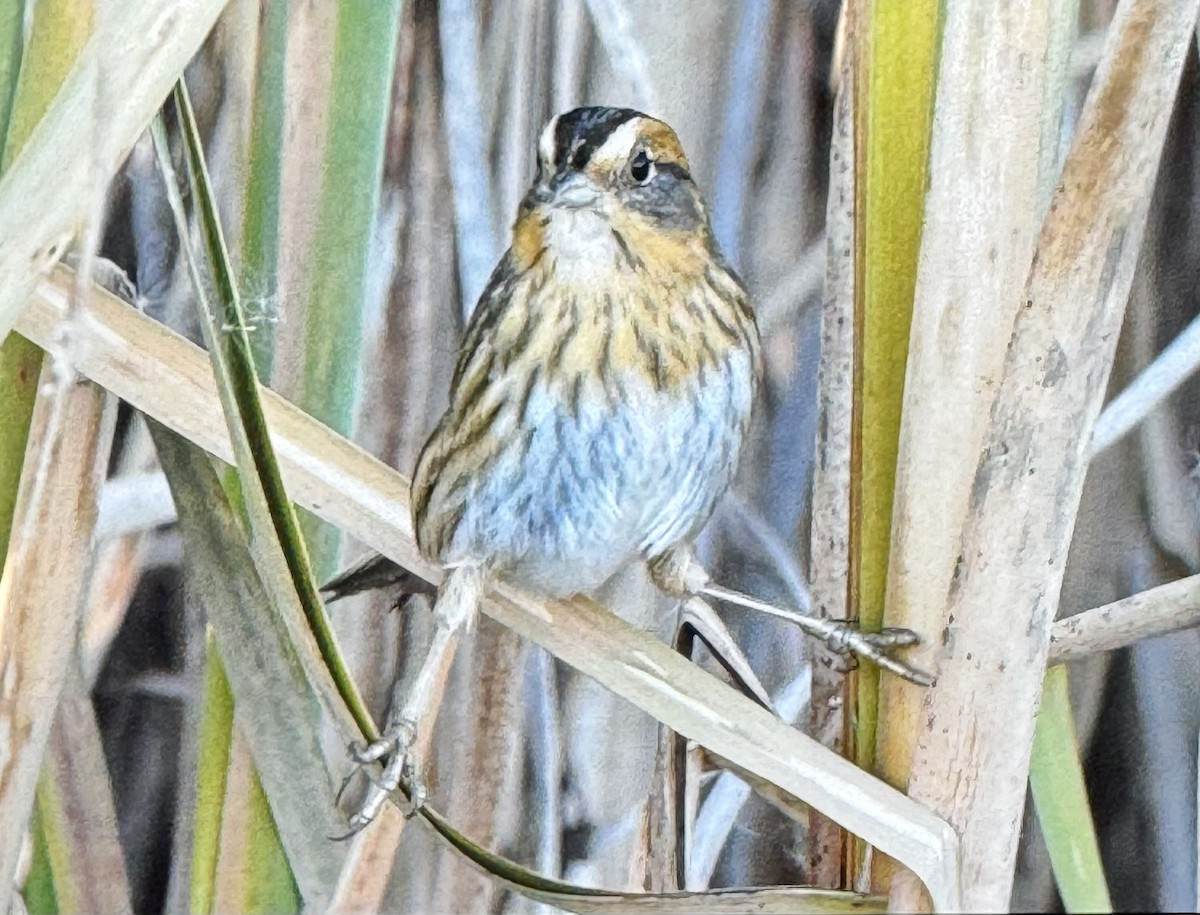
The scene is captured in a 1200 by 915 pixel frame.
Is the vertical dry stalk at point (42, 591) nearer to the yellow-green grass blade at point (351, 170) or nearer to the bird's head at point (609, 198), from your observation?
the yellow-green grass blade at point (351, 170)

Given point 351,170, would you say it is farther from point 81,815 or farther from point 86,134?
point 81,815

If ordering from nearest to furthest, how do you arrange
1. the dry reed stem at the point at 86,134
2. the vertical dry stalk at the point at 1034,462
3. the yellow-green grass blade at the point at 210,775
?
the vertical dry stalk at the point at 1034,462 → the dry reed stem at the point at 86,134 → the yellow-green grass blade at the point at 210,775

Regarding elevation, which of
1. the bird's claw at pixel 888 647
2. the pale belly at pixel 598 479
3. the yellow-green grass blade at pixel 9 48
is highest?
the yellow-green grass blade at pixel 9 48

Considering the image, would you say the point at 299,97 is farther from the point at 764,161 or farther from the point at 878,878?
the point at 878,878

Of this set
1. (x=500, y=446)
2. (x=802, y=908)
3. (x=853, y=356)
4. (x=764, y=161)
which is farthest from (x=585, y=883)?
(x=764, y=161)

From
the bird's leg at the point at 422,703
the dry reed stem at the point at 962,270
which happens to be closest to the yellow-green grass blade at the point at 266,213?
the bird's leg at the point at 422,703

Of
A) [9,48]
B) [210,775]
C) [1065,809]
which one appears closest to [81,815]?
[210,775]

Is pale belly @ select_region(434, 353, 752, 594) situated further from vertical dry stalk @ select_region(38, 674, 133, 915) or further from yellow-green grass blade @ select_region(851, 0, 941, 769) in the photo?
vertical dry stalk @ select_region(38, 674, 133, 915)
